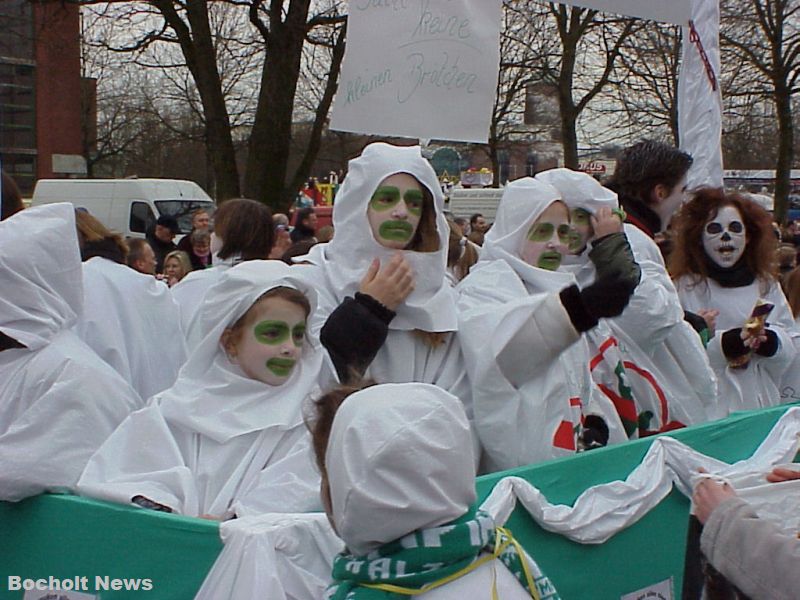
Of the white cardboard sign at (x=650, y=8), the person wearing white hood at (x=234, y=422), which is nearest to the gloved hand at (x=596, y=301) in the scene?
the person wearing white hood at (x=234, y=422)

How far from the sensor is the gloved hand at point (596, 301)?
3.17 metres

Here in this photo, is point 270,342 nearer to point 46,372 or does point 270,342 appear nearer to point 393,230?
point 393,230

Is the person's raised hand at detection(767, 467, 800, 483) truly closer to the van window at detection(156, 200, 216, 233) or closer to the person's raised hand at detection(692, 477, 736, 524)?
the person's raised hand at detection(692, 477, 736, 524)

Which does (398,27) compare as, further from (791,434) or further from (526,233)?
(791,434)

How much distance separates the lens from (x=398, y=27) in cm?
435

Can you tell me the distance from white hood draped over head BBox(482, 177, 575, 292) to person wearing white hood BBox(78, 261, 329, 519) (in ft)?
→ 2.51

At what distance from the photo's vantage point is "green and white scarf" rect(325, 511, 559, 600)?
1933mm

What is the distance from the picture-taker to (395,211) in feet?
11.5

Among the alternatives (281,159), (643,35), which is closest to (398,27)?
(281,159)

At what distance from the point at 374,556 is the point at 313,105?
25.5m

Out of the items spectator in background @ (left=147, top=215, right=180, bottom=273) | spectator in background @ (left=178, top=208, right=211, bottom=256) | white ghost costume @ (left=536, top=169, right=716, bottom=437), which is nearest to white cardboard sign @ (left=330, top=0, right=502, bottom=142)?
white ghost costume @ (left=536, top=169, right=716, bottom=437)

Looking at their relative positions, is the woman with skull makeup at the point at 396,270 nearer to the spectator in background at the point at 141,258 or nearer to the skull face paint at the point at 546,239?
the skull face paint at the point at 546,239

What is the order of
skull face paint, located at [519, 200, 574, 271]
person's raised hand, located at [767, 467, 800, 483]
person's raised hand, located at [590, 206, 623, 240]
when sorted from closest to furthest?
person's raised hand, located at [767, 467, 800, 483] → person's raised hand, located at [590, 206, 623, 240] → skull face paint, located at [519, 200, 574, 271]

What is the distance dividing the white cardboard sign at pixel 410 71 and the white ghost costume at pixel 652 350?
538 mm
